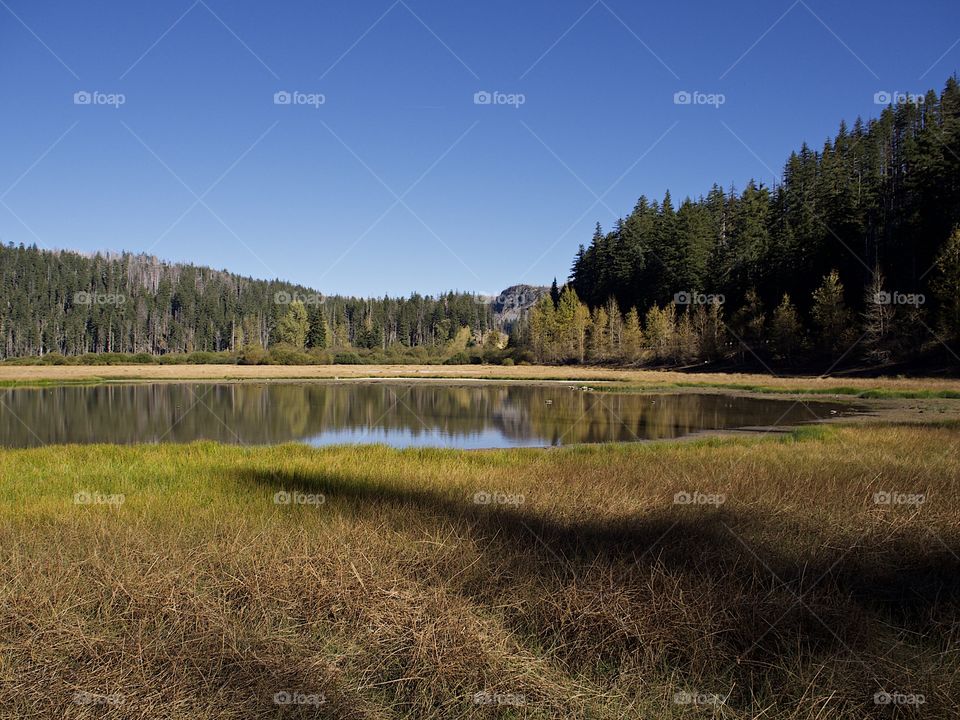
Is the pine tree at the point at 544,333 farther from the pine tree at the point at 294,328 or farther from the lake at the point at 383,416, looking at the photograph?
the pine tree at the point at 294,328

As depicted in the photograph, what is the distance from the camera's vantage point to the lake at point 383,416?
25.3 metres

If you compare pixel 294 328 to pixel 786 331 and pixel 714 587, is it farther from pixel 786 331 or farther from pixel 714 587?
pixel 714 587

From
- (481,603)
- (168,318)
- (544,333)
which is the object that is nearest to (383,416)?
(481,603)

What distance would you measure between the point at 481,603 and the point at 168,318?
183 m

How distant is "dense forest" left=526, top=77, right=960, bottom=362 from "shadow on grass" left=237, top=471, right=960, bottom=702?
5174 centimetres

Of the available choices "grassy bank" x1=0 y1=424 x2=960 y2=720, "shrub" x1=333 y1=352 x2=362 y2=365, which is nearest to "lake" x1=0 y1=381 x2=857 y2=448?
"grassy bank" x1=0 y1=424 x2=960 y2=720

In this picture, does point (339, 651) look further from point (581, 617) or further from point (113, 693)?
point (581, 617)

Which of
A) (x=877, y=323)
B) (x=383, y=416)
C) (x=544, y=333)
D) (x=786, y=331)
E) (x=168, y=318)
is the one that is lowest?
(x=383, y=416)

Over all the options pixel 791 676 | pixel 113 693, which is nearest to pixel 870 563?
pixel 791 676

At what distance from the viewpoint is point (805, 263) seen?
75.1 m

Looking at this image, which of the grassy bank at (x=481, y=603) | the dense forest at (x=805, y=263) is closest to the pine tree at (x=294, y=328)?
the dense forest at (x=805, y=263)

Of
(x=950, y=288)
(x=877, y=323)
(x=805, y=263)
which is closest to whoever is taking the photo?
(x=950, y=288)

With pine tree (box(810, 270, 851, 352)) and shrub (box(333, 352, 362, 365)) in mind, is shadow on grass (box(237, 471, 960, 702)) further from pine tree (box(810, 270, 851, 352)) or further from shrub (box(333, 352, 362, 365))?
shrub (box(333, 352, 362, 365))

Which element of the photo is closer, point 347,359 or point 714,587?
point 714,587
